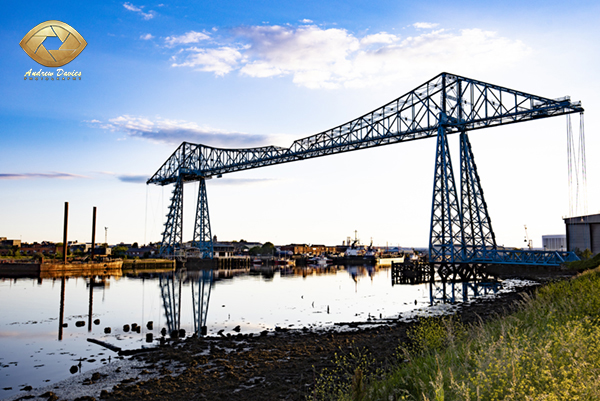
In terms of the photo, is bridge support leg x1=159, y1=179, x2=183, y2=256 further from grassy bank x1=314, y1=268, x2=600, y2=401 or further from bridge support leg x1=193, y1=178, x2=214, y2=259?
grassy bank x1=314, y1=268, x2=600, y2=401

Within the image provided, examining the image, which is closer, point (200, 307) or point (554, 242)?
point (200, 307)

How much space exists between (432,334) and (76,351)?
1478 centimetres

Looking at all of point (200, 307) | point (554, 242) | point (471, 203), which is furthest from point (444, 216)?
point (554, 242)

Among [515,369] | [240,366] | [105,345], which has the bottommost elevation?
[105,345]

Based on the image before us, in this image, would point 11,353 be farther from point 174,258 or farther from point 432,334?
point 174,258

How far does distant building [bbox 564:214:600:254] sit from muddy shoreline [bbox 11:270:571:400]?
4677 centimetres

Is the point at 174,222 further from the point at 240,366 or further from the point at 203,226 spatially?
the point at 240,366

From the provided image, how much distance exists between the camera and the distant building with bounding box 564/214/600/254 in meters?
53.4

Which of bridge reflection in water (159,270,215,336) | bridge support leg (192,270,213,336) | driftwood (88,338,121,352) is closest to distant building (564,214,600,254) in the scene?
bridge support leg (192,270,213,336)

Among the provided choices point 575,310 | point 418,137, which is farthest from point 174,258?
point 575,310

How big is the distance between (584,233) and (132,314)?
186 ft

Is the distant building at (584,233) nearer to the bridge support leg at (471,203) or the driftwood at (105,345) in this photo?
the bridge support leg at (471,203)

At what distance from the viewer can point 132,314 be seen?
28.0 meters

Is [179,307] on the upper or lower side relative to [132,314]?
lower
